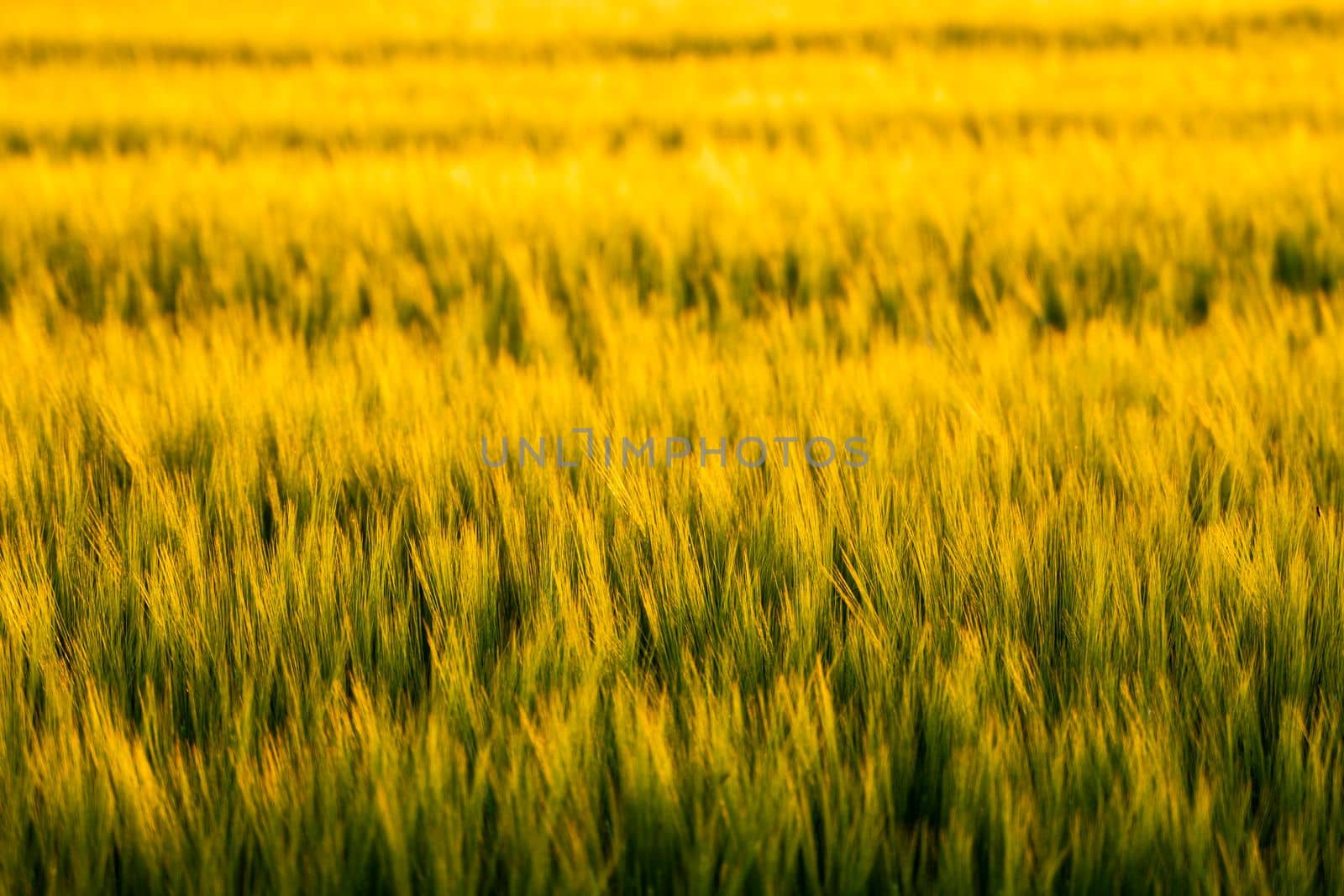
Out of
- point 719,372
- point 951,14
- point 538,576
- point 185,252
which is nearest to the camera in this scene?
point 538,576

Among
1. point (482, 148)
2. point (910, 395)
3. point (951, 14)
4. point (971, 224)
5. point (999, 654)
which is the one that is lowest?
point (999, 654)

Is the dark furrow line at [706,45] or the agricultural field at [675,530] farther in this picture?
the dark furrow line at [706,45]

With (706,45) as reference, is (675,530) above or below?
below

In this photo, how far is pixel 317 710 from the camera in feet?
2.65

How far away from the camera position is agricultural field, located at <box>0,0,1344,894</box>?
73 centimetres

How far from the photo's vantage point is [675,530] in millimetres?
1132

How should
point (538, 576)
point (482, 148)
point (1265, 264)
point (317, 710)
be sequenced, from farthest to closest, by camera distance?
1. point (482, 148)
2. point (1265, 264)
3. point (538, 576)
4. point (317, 710)

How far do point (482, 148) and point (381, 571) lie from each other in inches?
110

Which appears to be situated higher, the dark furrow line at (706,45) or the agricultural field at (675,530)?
the dark furrow line at (706,45)

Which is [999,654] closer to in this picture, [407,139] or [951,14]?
[407,139]

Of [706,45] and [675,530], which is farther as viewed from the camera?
[706,45]

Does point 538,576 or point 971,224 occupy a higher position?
point 971,224

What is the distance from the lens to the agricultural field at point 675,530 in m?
0.73

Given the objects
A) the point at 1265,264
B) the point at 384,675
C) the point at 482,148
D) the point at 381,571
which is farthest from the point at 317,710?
the point at 482,148
